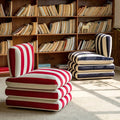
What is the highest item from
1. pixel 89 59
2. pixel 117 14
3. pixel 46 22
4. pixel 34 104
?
pixel 117 14

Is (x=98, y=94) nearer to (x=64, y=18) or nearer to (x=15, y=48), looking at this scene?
(x=15, y=48)

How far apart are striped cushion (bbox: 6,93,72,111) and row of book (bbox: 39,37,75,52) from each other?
2616mm

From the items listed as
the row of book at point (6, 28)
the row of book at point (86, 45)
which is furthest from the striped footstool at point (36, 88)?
the row of book at point (86, 45)

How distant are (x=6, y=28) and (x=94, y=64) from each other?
1862 millimetres

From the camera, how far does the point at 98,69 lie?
214 inches

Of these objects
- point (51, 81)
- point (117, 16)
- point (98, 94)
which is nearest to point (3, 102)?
point (51, 81)

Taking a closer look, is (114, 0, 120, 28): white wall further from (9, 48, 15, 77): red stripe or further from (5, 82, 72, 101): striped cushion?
(9, 48, 15, 77): red stripe

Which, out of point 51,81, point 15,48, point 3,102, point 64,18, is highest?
point 64,18

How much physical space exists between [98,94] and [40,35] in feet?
7.97

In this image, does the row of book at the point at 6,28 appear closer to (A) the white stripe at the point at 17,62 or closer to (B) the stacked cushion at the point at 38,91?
(A) the white stripe at the point at 17,62

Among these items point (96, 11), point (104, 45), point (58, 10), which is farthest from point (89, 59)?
point (96, 11)

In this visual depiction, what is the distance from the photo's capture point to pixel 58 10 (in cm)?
625

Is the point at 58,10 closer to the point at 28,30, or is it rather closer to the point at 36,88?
the point at 28,30

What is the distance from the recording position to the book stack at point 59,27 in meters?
6.19
